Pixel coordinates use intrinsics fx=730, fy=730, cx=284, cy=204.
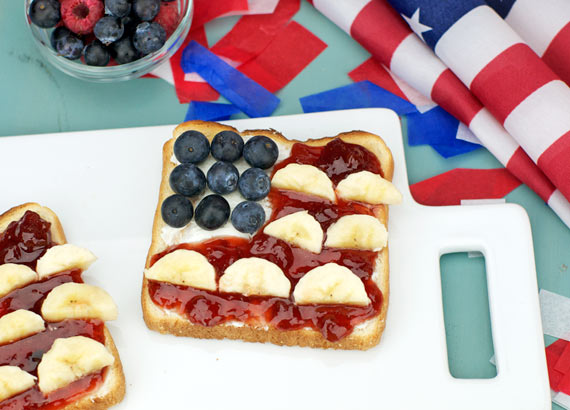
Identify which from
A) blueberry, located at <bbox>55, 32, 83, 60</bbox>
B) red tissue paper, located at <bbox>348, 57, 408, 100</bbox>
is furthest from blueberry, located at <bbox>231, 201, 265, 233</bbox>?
blueberry, located at <bbox>55, 32, 83, 60</bbox>

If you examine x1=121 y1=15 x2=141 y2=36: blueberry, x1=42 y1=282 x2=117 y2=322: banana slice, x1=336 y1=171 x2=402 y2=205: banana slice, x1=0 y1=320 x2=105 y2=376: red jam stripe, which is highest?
x1=121 y1=15 x2=141 y2=36: blueberry

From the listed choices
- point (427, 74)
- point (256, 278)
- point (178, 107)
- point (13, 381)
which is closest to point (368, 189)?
point (256, 278)

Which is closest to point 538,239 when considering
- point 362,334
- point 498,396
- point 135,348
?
point 498,396

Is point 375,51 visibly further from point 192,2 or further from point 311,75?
point 192,2

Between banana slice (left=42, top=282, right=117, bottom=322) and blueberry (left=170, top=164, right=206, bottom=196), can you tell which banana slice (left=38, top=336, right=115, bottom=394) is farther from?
blueberry (left=170, top=164, right=206, bottom=196)

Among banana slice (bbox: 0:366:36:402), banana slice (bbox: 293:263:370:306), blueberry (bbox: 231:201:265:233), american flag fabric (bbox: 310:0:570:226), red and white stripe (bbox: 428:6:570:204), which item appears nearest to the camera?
banana slice (bbox: 0:366:36:402)

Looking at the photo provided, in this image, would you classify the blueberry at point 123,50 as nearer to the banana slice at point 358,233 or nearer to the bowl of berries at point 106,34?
the bowl of berries at point 106,34

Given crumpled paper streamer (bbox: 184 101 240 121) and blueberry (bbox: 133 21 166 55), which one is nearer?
blueberry (bbox: 133 21 166 55)

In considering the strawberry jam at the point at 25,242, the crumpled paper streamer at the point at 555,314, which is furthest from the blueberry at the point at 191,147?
the crumpled paper streamer at the point at 555,314
